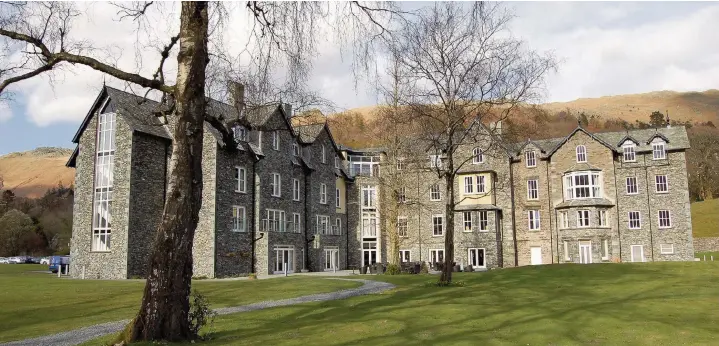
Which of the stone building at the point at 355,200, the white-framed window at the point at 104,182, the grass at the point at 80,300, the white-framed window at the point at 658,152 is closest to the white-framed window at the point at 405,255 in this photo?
the stone building at the point at 355,200

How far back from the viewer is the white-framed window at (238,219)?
36.7 meters

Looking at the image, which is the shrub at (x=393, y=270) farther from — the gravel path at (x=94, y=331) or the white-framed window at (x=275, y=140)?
the gravel path at (x=94, y=331)

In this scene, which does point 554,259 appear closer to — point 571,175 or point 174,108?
point 571,175

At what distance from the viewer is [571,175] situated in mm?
47406

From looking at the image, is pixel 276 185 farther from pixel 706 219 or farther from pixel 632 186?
pixel 706 219

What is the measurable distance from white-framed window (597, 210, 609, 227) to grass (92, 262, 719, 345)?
2258cm

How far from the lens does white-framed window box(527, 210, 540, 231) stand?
48500mm

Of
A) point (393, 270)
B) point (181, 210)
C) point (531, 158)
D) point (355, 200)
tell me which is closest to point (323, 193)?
point (355, 200)

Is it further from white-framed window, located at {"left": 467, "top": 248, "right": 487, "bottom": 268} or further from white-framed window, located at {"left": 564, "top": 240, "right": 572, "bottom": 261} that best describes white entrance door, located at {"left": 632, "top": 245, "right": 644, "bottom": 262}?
white-framed window, located at {"left": 467, "top": 248, "right": 487, "bottom": 268}

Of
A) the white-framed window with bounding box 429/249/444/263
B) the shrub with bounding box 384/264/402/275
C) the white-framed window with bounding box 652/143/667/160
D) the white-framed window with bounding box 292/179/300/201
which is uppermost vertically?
the white-framed window with bounding box 652/143/667/160

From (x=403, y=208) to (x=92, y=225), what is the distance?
2741 centimetres

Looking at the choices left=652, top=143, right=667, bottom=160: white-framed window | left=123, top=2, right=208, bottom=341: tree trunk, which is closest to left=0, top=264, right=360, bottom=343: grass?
left=123, top=2, right=208, bottom=341: tree trunk

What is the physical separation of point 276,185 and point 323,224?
7.82 m

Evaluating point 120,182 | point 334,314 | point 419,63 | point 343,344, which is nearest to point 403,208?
point 120,182
